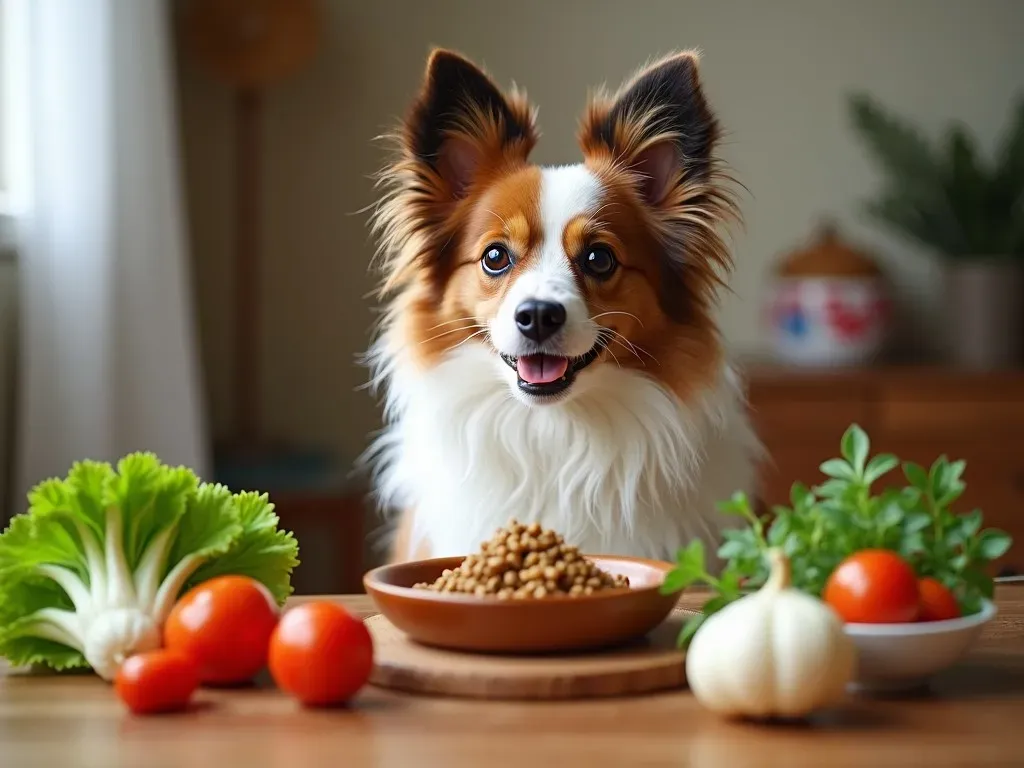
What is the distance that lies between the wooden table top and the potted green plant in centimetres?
304

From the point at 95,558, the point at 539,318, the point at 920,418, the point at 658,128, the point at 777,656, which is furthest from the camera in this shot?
the point at 920,418

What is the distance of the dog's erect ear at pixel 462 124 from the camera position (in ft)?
6.89

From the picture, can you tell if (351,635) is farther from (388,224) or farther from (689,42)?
(689,42)

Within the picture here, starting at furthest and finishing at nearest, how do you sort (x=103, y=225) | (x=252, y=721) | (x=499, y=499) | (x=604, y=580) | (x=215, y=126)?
(x=215, y=126)
(x=103, y=225)
(x=499, y=499)
(x=604, y=580)
(x=252, y=721)

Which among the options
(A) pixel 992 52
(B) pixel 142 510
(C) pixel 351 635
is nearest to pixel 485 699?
(C) pixel 351 635

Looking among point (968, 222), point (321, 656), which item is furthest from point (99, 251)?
point (968, 222)

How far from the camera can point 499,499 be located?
7.09 ft

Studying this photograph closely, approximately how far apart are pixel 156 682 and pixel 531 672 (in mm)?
320

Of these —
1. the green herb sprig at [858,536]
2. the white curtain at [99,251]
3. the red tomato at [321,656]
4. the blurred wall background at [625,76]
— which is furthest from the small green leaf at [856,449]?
the blurred wall background at [625,76]

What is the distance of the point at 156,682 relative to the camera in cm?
108

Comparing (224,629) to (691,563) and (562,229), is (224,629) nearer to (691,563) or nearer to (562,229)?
(691,563)

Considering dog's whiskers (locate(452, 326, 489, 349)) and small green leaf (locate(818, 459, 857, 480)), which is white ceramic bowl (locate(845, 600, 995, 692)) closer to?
small green leaf (locate(818, 459, 857, 480))

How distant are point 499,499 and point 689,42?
2710mm

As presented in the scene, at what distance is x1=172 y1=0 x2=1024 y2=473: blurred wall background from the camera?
4387 mm
